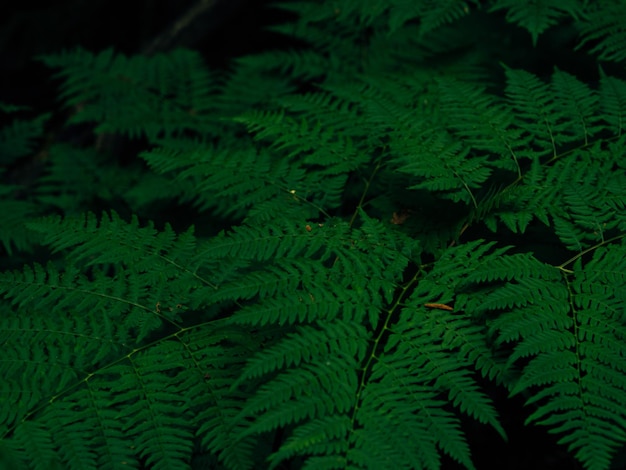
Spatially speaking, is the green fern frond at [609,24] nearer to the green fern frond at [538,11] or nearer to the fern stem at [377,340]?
the green fern frond at [538,11]

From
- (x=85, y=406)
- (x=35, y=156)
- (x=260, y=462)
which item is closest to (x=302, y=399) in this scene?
(x=260, y=462)

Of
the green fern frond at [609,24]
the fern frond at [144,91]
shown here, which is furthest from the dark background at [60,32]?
the green fern frond at [609,24]

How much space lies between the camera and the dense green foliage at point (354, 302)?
2.02m

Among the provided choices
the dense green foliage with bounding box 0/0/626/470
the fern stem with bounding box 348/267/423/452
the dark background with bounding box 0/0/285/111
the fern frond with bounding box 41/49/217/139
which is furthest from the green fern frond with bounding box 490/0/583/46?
the dark background with bounding box 0/0/285/111

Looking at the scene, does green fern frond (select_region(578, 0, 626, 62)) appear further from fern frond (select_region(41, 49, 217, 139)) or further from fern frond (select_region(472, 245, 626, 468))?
fern frond (select_region(41, 49, 217, 139))

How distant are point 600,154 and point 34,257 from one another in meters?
3.13

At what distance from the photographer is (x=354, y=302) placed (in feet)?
7.48

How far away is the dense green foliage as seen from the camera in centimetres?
202

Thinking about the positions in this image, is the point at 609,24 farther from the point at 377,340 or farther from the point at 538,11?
the point at 377,340

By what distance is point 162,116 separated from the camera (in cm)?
409

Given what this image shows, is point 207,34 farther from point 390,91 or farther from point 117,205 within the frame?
point 390,91

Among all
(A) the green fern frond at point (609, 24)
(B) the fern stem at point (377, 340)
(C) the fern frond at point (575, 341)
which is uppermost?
(A) the green fern frond at point (609, 24)

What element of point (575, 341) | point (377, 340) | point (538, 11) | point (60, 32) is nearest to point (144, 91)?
point (60, 32)

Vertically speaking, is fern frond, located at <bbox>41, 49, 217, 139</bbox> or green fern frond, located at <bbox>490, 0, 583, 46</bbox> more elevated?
green fern frond, located at <bbox>490, 0, 583, 46</bbox>
